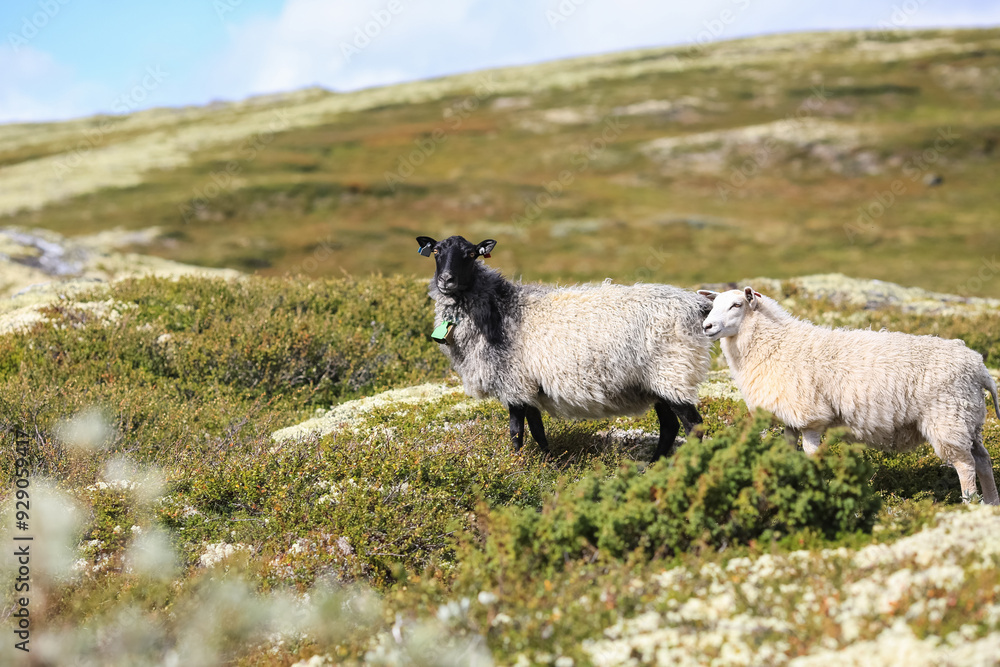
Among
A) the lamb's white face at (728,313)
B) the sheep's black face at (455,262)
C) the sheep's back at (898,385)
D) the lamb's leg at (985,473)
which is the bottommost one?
the lamb's leg at (985,473)

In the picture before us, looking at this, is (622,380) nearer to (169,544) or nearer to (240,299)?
(169,544)

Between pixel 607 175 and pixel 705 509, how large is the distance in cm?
6334

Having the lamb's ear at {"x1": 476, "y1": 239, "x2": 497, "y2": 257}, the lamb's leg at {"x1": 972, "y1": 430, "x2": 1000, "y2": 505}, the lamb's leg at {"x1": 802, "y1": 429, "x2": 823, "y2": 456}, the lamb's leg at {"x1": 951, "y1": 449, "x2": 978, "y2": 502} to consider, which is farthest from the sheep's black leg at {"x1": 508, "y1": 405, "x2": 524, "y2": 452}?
the lamb's leg at {"x1": 972, "y1": 430, "x2": 1000, "y2": 505}

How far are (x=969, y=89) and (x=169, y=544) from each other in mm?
97840

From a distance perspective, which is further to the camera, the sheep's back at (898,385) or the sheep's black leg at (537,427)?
the sheep's black leg at (537,427)

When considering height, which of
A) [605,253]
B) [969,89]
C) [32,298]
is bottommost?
[605,253]

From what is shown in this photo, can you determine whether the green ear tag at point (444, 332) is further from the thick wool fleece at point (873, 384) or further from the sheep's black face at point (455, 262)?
the thick wool fleece at point (873, 384)

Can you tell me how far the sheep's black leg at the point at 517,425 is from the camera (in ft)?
32.7

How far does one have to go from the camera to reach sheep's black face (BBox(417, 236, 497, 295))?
10.2m

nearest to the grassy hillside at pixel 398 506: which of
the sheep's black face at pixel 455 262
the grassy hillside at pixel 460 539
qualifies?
the grassy hillside at pixel 460 539

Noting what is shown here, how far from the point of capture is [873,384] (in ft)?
27.0

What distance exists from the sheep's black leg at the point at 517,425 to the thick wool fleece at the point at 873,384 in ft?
9.37

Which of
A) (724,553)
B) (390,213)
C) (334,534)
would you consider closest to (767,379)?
(724,553)

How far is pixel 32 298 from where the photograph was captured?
53.2ft
